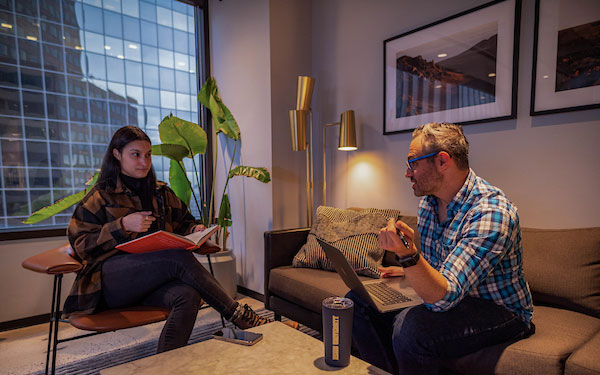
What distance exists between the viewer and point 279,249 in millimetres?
2242

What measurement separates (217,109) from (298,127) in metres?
0.76

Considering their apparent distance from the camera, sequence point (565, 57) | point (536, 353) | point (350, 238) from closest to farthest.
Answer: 1. point (536, 353)
2. point (565, 57)
3. point (350, 238)

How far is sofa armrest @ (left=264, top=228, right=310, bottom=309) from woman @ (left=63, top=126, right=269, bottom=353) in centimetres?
61

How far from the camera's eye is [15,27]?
246cm

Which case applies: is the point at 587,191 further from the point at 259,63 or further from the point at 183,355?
the point at 259,63

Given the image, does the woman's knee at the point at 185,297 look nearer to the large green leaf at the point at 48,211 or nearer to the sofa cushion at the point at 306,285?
the sofa cushion at the point at 306,285

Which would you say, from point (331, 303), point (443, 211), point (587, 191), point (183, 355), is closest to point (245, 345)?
point (183, 355)

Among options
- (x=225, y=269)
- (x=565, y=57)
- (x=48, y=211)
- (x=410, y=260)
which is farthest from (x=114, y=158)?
(x=565, y=57)

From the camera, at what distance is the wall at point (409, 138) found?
5.47ft

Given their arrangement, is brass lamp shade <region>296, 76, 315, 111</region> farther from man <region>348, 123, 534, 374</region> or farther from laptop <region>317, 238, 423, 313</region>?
laptop <region>317, 238, 423, 313</region>

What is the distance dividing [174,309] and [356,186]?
163 cm

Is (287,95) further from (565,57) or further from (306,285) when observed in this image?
(565,57)

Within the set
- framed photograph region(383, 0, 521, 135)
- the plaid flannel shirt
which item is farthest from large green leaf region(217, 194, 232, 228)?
the plaid flannel shirt

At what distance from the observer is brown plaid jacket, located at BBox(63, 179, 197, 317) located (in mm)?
1455
